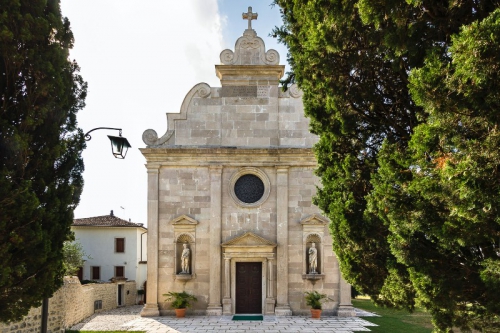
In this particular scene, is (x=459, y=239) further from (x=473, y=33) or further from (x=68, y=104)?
(x=68, y=104)

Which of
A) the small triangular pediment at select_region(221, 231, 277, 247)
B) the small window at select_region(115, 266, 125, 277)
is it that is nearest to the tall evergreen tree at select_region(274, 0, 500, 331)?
the small triangular pediment at select_region(221, 231, 277, 247)

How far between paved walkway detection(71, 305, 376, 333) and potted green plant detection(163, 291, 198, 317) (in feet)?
1.07

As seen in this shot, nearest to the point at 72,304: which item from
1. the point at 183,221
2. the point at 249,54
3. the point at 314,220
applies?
the point at 183,221

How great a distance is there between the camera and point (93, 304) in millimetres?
20500

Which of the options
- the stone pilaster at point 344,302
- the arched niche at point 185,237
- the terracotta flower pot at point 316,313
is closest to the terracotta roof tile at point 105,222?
the arched niche at point 185,237

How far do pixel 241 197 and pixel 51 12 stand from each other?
1153cm

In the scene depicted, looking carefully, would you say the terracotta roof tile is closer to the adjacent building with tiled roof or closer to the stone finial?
the adjacent building with tiled roof

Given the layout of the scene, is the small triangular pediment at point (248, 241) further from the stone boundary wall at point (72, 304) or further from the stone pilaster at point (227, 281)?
the stone boundary wall at point (72, 304)

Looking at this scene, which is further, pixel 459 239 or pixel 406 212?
pixel 406 212

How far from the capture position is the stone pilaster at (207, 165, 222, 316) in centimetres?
1756

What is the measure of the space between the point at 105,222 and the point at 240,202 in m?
17.0

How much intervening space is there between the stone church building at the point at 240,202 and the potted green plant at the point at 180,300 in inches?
13.9

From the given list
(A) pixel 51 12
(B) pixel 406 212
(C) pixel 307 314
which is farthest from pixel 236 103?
(B) pixel 406 212

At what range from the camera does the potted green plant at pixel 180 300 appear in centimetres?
1715
